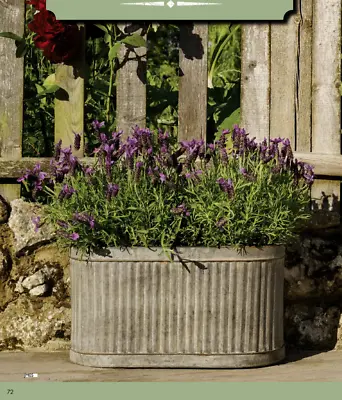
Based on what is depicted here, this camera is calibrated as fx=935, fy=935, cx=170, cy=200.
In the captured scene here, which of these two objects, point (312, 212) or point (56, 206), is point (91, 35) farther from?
point (312, 212)

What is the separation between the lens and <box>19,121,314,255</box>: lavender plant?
9.61 feet

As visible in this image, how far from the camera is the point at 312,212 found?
3338mm

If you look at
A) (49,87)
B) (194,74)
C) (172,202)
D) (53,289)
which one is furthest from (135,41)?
(53,289)

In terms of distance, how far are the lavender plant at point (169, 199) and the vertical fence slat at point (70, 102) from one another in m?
0.37

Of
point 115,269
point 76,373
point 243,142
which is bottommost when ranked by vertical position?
point 76,373

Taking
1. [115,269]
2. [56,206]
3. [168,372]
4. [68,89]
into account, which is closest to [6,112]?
[68,89]

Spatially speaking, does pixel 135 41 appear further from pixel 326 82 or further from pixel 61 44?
pixel 326 82

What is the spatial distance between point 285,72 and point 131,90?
0.57 meters

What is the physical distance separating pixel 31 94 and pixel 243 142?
1208 millimetres

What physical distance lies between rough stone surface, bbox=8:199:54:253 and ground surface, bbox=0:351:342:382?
42 cm

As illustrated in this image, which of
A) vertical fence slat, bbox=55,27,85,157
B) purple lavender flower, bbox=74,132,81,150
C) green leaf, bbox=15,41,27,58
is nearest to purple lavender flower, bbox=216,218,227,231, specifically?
purple lavender flower, bbox=74,132,81,150

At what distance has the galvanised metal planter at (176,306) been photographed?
2.96 metres

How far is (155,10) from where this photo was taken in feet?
11.1

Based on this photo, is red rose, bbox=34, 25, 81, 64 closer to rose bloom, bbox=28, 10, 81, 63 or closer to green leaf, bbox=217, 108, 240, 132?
rose bloom, bbox=28, 10, 81, 63
